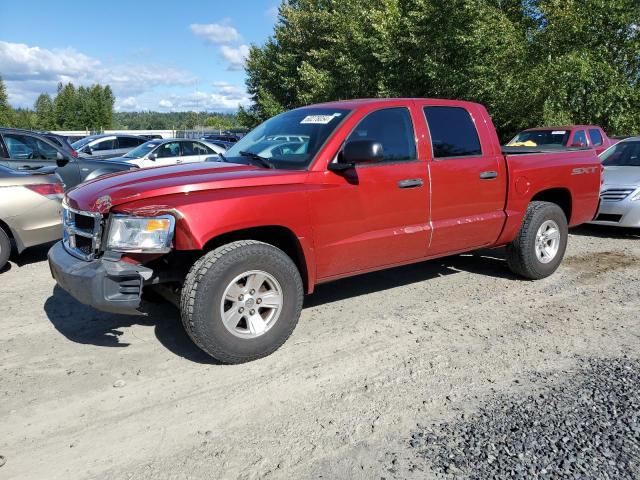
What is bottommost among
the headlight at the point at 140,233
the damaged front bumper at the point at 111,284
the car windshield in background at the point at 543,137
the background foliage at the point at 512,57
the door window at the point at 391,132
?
the damaged front bumper at the point at 111,284

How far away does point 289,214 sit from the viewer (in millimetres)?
3809

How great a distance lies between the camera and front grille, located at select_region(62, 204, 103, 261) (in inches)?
140

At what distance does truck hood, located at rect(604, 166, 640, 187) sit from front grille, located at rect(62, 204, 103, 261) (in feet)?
25.3

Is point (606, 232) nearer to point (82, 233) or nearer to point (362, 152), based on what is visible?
point (362, 152)

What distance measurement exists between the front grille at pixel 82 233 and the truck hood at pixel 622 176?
772cm

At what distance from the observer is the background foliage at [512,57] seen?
1747 centimetres

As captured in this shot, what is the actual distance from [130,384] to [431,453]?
1.99m

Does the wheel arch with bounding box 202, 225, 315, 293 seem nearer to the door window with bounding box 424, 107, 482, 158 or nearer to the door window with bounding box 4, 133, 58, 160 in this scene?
the door window with bounding box 424, 107, 482, 158

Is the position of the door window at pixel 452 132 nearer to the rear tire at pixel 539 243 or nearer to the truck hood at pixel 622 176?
the rear tire at pixel 539 243

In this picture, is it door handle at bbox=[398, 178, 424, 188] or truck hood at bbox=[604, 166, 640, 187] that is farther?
truck hood at bbox=[604, 166, 640, 187]

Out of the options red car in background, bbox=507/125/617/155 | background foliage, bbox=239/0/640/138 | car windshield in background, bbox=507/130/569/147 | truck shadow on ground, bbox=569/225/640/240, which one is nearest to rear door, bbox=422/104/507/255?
truck shadow on ground, bbox=569/225/640/240

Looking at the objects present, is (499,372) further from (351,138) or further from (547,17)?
(547,17)

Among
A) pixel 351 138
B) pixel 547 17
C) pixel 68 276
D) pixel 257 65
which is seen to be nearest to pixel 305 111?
pixel 351 138

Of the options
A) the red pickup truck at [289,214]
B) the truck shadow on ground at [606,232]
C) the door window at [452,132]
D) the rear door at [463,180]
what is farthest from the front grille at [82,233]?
the truck shadow on ground at [606,232]
